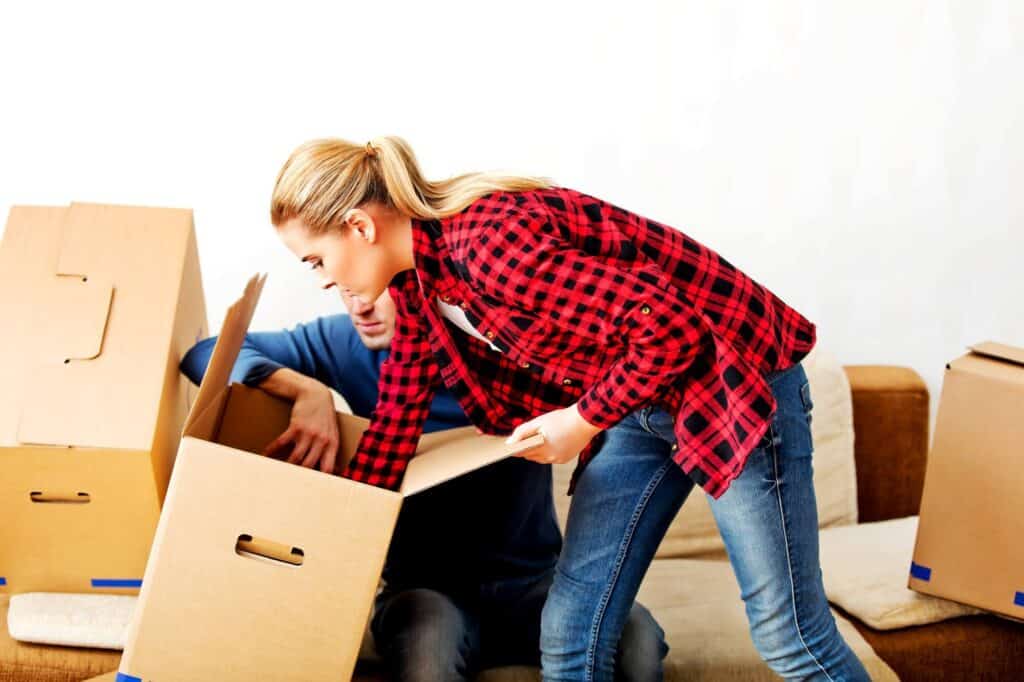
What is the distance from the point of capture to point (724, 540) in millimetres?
1398

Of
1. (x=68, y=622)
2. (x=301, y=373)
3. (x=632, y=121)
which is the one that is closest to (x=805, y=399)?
(x=301, y=373)

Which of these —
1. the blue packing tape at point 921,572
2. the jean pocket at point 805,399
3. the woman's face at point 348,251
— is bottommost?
the blue packing tape at point 921,572

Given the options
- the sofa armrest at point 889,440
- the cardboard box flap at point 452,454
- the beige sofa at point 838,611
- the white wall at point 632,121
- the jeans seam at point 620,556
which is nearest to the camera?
the cardboard box flap at point 452,454

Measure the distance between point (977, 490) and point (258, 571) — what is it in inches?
44.1

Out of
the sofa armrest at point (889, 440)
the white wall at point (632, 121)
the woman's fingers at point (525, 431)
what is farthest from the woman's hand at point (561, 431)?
the sofa armrest at point (889, 440)

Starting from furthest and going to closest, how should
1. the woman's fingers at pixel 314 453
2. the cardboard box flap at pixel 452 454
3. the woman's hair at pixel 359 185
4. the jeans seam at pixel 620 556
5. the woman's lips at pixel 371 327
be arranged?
the woman's lips at pixel 371 327
the woman's fingers at pixel 314 453
the jeans seam at pixel 620 556
the woman's hair at pixel 359 185
the cardboard box flap at pixel 452 454

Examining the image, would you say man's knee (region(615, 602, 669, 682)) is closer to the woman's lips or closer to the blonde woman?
the blonde woman

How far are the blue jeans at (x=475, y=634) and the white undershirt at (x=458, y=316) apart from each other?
0.42 meters

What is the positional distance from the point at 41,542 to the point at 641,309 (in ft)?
3.00

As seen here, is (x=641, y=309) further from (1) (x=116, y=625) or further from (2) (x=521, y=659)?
(1) (x=116, y=625)

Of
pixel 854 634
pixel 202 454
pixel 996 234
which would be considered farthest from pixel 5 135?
pixel 996 234

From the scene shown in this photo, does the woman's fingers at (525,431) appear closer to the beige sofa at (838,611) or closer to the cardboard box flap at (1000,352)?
the beige sofa at (838,611)

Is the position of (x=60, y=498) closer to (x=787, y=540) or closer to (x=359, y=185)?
(x=359, y=185)

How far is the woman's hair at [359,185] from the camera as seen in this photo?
1329 mm
